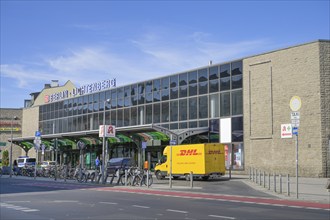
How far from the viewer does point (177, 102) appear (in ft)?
157

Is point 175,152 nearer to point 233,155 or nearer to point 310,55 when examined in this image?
point 233,155

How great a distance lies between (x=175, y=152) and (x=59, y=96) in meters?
37.4

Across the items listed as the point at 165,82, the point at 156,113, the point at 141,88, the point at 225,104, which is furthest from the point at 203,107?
the point at 141,88

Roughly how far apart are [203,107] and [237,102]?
4133mm

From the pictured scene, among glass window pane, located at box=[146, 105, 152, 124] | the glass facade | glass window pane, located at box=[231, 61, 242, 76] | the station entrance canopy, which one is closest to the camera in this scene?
glass window pane, located at box=[231, 61, 242, 76]

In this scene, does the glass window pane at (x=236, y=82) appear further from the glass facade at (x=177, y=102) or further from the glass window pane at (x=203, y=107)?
the glass window pane at (x=203, y=107)

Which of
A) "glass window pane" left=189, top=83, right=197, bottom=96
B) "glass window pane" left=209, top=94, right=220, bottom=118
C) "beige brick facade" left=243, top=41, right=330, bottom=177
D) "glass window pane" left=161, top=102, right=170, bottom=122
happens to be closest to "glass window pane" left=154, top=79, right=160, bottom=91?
"glass window pane" left=161, top=102, right=170, bottom=122

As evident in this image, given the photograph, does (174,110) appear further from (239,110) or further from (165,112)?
(239,110)

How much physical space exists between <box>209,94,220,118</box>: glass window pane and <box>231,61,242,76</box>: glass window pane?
289 centimetres

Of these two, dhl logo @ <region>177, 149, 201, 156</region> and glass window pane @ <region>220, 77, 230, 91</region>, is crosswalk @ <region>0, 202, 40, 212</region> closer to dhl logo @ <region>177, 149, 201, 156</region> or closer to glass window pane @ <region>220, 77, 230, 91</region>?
dhl logo @ <region>177, 149, 201, 156</region>

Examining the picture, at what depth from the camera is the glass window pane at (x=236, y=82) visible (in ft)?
138

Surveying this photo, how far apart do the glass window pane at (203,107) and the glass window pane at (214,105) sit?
0.67 metres

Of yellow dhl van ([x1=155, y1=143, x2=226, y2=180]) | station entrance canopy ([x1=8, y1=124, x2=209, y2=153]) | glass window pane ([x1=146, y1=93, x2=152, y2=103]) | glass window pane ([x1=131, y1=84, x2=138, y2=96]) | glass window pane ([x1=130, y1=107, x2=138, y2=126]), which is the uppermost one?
glass window pane ([x1=131, y1=84, x2=138, y2=96])

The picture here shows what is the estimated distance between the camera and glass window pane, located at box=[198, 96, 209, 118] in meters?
44.9
